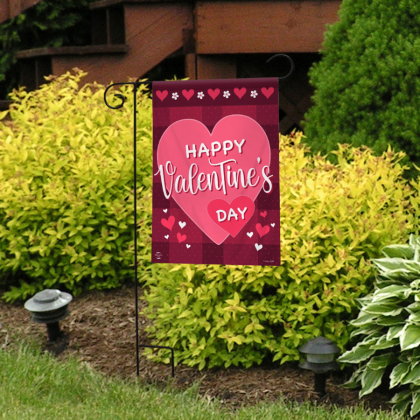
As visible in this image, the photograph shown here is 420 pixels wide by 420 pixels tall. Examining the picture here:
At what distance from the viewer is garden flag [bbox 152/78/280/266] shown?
3.54 m

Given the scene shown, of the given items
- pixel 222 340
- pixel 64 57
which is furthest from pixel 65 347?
pixel 64 57

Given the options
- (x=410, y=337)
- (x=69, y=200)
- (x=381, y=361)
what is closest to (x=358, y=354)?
(x=381, y=361)

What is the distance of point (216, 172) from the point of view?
142 inches

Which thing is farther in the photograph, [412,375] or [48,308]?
[48,308]

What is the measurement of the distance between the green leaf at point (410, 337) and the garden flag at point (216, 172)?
2.23 ft

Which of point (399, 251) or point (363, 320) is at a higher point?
point (399, 251)

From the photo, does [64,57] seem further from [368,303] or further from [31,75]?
[368,303]

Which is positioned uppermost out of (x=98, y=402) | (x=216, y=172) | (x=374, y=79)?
(x=374, y=79)

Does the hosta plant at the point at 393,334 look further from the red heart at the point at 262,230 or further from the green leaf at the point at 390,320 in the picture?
the red heart at the point at 262,230

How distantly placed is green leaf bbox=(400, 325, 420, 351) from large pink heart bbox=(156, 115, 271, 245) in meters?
0.96

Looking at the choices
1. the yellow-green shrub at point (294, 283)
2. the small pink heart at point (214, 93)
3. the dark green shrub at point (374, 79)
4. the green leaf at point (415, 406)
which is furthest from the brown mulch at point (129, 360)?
the dark green shrub at point (374, 79)

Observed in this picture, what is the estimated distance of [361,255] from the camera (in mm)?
3945

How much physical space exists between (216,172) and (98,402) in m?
1.25

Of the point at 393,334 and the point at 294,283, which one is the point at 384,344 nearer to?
the point at 393,334
